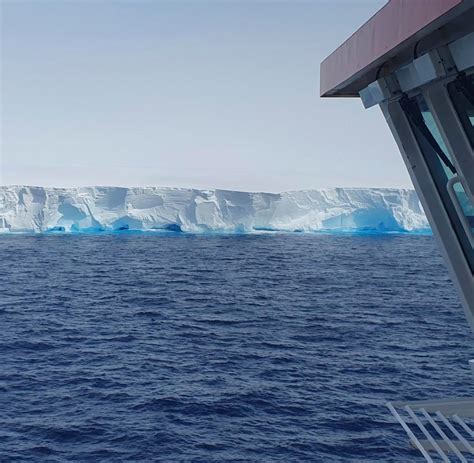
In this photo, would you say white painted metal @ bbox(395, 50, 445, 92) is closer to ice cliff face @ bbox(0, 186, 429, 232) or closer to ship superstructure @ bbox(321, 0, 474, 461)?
ship superstructure @ bbox(321, 0, 474, 461)

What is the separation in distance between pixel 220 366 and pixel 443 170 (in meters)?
15.6

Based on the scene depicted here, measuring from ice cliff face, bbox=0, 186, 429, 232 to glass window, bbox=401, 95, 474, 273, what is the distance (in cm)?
7484

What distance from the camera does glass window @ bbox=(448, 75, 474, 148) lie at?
3.16m

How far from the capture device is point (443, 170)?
13.0 ft

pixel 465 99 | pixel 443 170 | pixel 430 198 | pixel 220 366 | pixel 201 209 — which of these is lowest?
pixel 220 366

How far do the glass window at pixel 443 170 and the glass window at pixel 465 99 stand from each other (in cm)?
31

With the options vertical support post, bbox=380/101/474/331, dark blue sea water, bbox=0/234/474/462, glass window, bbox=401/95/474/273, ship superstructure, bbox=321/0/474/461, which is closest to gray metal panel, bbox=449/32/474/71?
ship superstructure, bbox=321/0/474/461

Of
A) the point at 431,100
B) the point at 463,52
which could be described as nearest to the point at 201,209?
the point at 431,100

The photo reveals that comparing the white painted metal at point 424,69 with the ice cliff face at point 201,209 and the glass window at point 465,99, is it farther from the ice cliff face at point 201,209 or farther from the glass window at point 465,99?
the ice cliff face at point 201,209

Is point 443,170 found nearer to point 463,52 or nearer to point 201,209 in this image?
point 463,52

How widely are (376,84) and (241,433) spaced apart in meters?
10.8

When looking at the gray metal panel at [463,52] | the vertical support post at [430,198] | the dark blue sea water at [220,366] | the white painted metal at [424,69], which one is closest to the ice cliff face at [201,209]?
the dark blue sea water at [220,366]

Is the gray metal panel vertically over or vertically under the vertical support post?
over

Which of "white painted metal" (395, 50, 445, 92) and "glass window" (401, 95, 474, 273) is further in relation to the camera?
"glass window" (401, 95, 474, 273)
